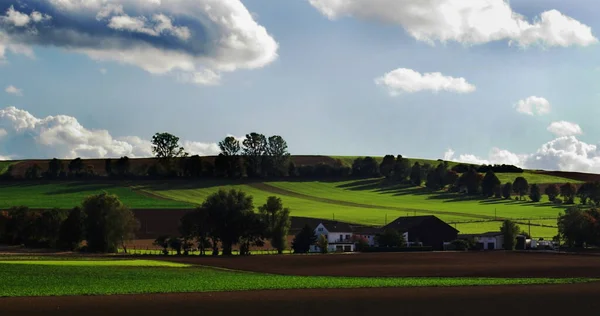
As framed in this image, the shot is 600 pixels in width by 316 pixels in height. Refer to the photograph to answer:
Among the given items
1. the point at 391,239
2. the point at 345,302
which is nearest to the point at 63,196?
the point at 391,239

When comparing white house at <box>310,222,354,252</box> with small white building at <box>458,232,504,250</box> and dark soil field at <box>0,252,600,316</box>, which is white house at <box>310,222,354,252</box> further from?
dark soil field at <box>0,252,600,316</box>

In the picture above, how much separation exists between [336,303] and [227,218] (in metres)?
76.7

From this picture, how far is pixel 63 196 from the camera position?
595 feet

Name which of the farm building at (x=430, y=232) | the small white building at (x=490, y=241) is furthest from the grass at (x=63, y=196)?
the small white building at (x=490, y=241)

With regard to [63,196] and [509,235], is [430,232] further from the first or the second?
[63,196]

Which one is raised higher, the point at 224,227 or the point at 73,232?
the point at 224,227

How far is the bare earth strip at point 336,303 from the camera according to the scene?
1634 inches

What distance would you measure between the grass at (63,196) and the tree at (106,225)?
46.3 metres

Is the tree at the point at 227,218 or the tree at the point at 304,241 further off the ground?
the tree at the point at 227,218

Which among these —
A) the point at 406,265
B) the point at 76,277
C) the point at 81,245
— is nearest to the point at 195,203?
the point at 81,245

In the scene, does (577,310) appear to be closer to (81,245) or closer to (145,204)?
(81,245)

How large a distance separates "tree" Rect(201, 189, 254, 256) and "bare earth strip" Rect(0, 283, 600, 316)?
6801cm

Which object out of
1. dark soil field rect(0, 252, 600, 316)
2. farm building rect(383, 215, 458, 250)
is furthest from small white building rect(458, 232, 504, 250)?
dark soil field rect(0, 252, 600, 316)

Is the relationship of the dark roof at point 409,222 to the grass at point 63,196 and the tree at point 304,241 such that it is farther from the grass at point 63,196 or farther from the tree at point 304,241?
the grass at point 63,196
